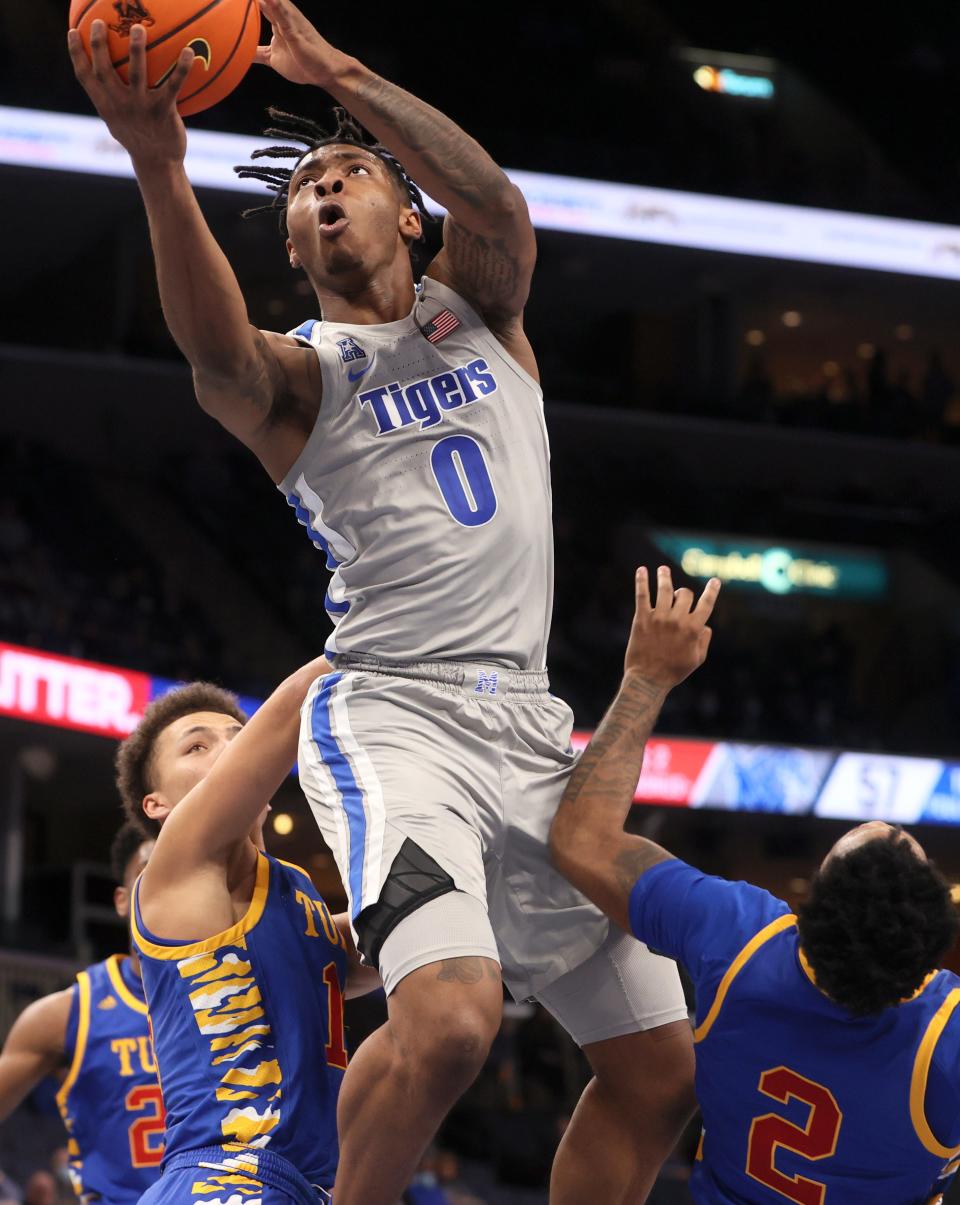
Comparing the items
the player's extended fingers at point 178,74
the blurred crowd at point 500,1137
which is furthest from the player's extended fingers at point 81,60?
the blurred crowd at point 500,1137

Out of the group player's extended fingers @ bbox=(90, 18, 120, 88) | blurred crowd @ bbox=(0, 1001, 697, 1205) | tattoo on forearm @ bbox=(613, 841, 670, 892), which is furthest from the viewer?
blurred crowd @ bbox=(0, 1001, 697, 1205)

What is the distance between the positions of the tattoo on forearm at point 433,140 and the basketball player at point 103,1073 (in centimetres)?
284

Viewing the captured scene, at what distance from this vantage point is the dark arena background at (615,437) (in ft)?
51.2

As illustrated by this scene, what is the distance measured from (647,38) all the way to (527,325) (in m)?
4.28

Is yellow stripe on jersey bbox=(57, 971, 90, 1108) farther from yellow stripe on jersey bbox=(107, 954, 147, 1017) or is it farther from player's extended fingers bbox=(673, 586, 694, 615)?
player's extended fingers bbox=(673, 586, 694, 615)

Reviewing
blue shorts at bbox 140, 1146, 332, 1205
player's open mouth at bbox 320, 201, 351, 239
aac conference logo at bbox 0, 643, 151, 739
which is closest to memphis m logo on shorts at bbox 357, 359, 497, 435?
player's open mouth at bbox 320, 201, 351, 239

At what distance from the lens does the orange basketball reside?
9.77ft

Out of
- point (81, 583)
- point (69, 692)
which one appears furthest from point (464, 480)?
point (81, 583)

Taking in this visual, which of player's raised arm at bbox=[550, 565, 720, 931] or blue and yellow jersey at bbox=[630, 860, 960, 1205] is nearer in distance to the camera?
blue and yellow jersey at bbox=[630, 860, 960, 1205]

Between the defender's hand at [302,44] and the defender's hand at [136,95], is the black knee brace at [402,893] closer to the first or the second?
the defender's hand at [136,95]

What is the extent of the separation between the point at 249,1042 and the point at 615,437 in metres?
17.2

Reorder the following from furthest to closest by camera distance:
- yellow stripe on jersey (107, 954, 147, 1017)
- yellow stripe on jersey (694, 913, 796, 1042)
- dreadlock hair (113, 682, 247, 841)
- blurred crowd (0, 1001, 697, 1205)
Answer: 1. blurred crowd (0, 1001, 697, 1205)
2. yellow stripe on jersey (107, 954, 147, 1017)
3. dreadlock hair (113, 682, 247, 841)
4. yellow stripe on jersey (694, 913, 796, 1042)

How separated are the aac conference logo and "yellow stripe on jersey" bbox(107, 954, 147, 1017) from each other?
7.54 m

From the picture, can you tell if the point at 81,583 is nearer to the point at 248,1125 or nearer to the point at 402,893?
the point at 248,1125
